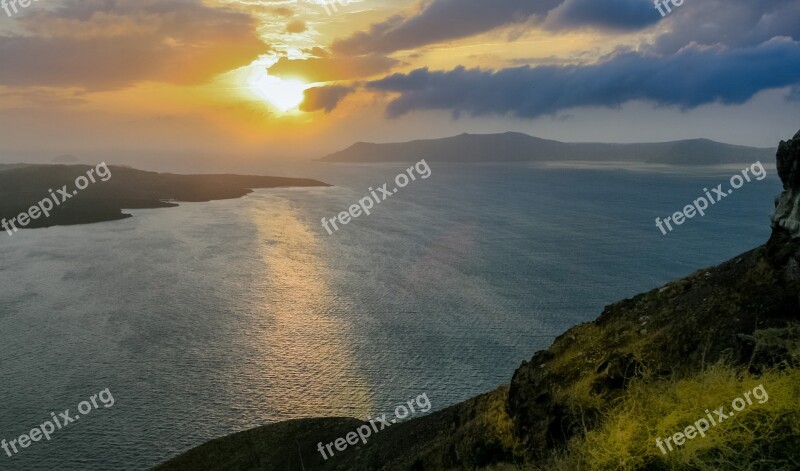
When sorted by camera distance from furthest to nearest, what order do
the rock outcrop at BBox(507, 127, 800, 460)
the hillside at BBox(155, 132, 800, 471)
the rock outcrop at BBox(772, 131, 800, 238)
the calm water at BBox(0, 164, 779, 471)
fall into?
the calm water at BBox(0, 164, 779, 471) < the rock outcrop at BBox(772, 131, 800, 238) < the rock outcrop at BBox(507, 127, 800, 460) < the hillside at BBox(155, 132, 800, 471)

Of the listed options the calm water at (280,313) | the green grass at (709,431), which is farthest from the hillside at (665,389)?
the calm water at (280,313)

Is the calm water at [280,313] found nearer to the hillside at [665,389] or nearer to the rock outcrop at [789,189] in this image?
the hillside at [665,389]

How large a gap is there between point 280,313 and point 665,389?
66606 mm

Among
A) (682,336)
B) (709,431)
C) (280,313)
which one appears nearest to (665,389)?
(682,336)

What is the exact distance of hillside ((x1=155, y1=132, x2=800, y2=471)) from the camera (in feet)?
32.5

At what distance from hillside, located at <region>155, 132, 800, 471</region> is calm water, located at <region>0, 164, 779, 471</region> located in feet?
74.6

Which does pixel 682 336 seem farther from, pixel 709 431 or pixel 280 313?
pixel 280 313

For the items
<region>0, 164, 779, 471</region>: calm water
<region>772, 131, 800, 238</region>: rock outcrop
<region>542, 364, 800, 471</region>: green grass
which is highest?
<region>772, 131, 800, 238</region>: rock outcrop

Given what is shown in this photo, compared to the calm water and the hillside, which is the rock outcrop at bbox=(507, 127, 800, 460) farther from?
the calm water

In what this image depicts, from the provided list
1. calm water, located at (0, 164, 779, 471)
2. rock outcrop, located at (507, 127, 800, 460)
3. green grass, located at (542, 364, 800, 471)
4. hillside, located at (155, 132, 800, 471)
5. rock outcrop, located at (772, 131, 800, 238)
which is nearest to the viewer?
green grass, located at (542, 364, 800, 471)

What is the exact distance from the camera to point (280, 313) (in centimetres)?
7506

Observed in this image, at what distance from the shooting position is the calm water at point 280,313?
47750 millimetres

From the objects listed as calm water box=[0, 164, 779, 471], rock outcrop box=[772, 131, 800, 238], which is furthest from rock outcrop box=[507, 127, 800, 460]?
calm water box=[0, 164, 779, 471]

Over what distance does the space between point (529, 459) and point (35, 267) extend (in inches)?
4584
